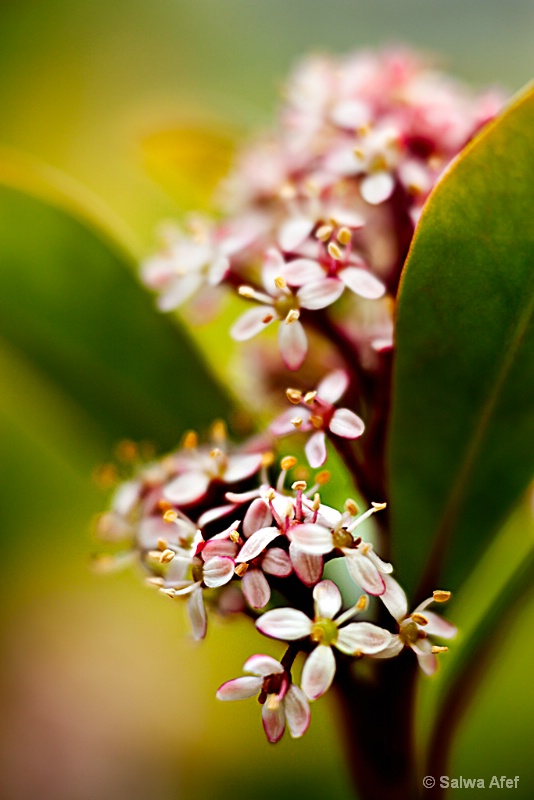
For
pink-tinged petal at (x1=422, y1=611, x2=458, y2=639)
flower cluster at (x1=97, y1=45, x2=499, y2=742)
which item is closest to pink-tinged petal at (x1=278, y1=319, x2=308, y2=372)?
flower cluster at (x1=97, y1=45, x2=499, y2=742)

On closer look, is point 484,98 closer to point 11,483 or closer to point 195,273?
point 195,273

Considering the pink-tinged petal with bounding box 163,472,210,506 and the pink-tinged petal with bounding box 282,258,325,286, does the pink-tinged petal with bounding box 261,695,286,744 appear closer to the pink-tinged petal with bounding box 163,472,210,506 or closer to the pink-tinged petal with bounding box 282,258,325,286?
the pink-tinged petal with bounding box 163,472,210,506

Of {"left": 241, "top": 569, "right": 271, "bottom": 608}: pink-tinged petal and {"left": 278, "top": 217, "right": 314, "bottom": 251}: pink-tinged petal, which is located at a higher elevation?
{"left": 278, "top": 217, "right": 314, "bottom": 251}: pink-tinged petal

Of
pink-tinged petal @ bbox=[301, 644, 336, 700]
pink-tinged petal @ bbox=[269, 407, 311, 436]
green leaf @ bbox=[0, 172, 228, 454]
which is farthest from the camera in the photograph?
green leaf @ bbox=[0, 172, 228, 454]

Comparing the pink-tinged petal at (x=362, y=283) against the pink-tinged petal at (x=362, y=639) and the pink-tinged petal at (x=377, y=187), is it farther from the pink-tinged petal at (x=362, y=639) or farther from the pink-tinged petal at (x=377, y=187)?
the pink-tinged petal at (x=362, y=639)

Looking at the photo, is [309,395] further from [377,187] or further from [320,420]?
[377,187]

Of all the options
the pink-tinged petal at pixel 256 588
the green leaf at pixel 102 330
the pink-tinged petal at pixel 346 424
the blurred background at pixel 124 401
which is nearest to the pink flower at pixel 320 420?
the pink-tinged petal at pixel 346 424
